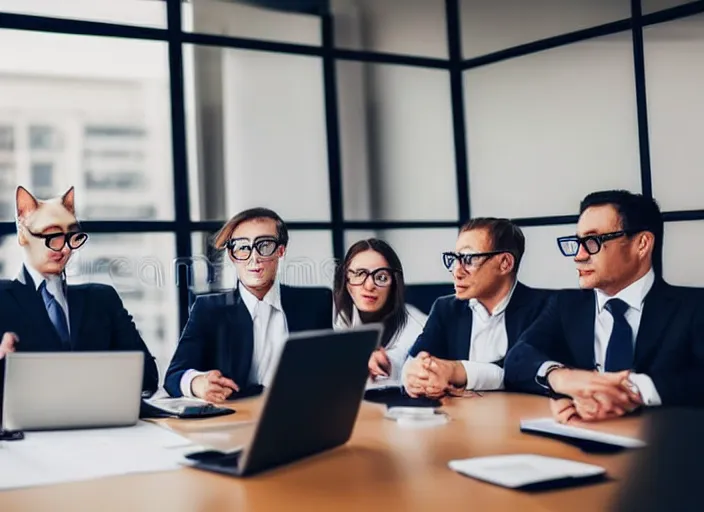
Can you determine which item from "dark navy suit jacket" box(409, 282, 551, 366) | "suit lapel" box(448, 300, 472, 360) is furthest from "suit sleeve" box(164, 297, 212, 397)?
"suit lapel" box(448, 300, 472, 360)

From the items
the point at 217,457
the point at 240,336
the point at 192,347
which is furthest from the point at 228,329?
the point at 217,457

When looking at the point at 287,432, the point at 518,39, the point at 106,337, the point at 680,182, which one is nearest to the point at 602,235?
the point at 680,182

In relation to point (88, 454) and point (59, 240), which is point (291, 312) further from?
point (88, 454)

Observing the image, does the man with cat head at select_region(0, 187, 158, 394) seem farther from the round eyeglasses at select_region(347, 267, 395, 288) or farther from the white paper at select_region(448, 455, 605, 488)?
the white paper at select_region(448, 455, 605, 488)

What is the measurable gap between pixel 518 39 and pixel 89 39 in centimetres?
187

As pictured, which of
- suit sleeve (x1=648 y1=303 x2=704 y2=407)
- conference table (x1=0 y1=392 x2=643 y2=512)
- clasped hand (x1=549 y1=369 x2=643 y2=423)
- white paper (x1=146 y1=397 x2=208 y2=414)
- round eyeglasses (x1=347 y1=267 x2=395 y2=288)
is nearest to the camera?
conference table (x1=0 y1=392 x2=643 y2=512)

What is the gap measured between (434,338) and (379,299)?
0.90 ft

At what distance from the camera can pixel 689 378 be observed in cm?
259

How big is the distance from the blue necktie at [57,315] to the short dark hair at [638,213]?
6.68 feet

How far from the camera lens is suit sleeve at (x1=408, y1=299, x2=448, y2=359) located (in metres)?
3.22

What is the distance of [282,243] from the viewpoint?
3492mm

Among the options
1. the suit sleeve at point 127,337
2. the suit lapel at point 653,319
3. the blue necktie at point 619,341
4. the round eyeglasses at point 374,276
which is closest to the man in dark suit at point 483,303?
the round eyeglasses at point 374,276

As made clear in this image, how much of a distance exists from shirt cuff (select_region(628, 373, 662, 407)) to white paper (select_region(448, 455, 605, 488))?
2.76ft

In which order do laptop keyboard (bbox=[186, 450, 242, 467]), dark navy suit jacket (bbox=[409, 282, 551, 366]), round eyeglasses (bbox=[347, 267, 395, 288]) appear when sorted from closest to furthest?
Result: laptop keyboard (bbox=[186, 450, 242, 467])
dark navy suit jacket (bbox=[409, 282, 551, 366])
round eyeglasses (bbox=[347, 267, 395, 288])
